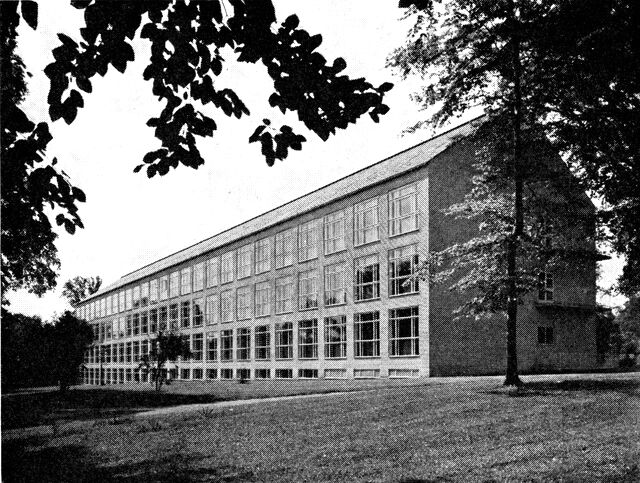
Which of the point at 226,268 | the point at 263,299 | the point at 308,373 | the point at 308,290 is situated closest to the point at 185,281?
the point at 226,268

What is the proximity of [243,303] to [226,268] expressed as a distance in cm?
427

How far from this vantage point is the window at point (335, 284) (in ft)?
115

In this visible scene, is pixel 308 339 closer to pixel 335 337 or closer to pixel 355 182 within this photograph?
pixel 335 337

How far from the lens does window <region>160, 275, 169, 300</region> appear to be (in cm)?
6094

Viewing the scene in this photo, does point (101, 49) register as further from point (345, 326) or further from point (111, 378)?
point (111, 378)

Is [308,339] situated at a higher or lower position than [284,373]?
higher

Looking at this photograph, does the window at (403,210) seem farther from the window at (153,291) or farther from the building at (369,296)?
the window at (153,291)

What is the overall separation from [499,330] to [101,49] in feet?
92.1

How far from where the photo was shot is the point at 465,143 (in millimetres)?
28812

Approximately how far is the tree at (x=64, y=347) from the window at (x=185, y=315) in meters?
16.4

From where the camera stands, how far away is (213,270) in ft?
172

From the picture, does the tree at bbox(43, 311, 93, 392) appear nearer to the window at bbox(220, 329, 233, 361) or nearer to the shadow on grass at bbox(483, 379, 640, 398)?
the window at bbox(220, 329, 233, 361)

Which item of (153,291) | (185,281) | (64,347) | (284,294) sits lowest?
(64,347)

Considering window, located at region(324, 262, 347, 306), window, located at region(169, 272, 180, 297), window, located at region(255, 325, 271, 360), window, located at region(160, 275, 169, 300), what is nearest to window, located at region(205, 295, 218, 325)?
window, located at region(169, 272, 180, 297)
